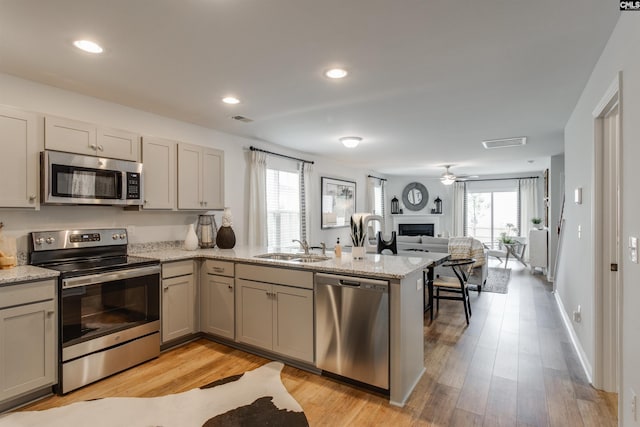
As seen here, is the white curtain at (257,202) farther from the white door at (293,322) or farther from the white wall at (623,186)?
the white wall at (623,186)

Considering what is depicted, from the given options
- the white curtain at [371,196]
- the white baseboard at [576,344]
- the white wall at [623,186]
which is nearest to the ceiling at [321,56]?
the white wall at [623,186]

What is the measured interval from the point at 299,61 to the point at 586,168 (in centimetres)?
260

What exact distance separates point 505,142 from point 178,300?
16.6 ft

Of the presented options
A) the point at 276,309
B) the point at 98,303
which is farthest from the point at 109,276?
the point at 276,309

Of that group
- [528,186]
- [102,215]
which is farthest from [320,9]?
[528,186]

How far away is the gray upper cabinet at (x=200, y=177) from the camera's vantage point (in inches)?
146

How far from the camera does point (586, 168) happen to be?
2.89 metres

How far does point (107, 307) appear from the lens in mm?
2766

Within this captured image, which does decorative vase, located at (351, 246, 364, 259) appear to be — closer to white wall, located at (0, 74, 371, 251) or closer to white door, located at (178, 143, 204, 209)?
white door, located at (178, 143, 204, 209)

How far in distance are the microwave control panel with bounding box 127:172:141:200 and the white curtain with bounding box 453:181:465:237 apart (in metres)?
9.04

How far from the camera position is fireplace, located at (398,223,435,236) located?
1016 cm

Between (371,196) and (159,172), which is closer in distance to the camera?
(159,172)

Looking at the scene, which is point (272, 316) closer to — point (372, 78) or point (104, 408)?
point (104, 408)

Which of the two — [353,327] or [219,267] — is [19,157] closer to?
[219,267]
